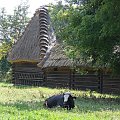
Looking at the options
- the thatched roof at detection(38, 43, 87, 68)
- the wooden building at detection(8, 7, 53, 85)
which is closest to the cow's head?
the thatched roof at detection(38, 43, 87, 68)

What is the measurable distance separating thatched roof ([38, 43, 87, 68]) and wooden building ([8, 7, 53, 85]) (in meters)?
1.14

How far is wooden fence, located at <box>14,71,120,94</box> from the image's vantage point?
2886 centimetres

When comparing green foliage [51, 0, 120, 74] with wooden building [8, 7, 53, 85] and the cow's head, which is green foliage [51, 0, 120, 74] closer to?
the cow's head

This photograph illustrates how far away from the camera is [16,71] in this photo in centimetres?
3809

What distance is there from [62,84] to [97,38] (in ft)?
49.5

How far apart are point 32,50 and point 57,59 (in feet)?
15.8

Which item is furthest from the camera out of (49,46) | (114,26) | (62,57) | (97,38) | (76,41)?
(49,46)

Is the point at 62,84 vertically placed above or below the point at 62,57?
below

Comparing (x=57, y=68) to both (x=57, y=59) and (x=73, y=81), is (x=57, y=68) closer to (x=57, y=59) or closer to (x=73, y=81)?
(x=57, y=59)

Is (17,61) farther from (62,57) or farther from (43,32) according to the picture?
(62,57)

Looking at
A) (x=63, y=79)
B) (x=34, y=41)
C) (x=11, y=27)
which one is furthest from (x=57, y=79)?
(x=11, y=27)

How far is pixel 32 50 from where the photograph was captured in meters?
36.2

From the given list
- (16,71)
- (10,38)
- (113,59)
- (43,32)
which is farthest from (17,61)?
(10,38)

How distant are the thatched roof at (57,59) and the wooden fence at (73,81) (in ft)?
4.02
